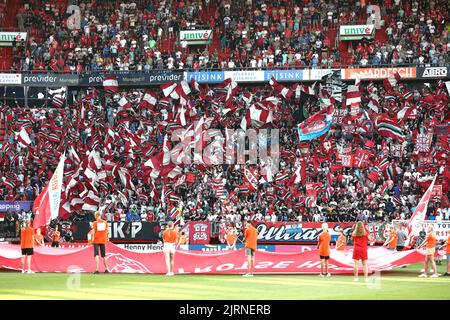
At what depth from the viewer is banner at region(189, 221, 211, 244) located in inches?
1656

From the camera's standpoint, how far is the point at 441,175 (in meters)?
42.6

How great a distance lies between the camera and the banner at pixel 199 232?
4206 cm

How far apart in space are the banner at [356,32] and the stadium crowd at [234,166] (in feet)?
14.6

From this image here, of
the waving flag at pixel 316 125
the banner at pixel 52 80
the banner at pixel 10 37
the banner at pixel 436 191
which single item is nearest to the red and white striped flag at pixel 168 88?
the banner at pixel 52 80

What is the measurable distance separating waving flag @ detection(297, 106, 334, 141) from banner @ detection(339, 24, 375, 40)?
9.61 meters

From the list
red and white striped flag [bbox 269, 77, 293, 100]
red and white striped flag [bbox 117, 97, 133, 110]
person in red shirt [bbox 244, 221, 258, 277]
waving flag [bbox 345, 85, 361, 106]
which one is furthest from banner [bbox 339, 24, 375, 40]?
person in red shirt [bbox 244, 221, 258, 277]

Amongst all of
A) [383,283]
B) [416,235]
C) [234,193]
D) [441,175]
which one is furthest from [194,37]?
[383,283]

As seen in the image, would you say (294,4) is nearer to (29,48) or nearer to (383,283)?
(29,48)

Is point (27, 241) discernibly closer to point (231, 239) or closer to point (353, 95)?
point (231, 239)

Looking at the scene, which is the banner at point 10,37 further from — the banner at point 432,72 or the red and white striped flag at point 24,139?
the banner at point 432,72

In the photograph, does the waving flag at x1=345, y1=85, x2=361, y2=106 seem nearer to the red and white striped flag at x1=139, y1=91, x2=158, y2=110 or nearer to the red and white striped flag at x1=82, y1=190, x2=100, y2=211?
the red and white striped flag at x1=139, y1=91, x2=158, y2=110

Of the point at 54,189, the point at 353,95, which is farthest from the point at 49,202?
the point at 353,95

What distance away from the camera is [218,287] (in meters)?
23.1

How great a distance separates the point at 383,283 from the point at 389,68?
29059mm
